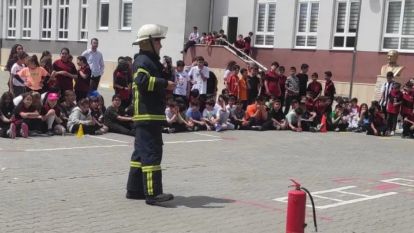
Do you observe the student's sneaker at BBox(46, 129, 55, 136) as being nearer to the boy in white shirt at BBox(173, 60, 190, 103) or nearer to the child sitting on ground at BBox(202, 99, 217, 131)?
the boy in white shirt at BBox(173, 60, 190, 103)

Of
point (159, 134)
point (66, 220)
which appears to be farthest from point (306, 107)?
point (66, 220)

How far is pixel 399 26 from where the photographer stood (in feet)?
74.5

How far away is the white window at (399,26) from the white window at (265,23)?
569 cm

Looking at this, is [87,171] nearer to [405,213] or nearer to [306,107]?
[405,213]

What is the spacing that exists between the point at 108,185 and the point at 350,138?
8811mm

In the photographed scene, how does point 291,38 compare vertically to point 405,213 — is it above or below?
above

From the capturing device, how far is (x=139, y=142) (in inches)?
279

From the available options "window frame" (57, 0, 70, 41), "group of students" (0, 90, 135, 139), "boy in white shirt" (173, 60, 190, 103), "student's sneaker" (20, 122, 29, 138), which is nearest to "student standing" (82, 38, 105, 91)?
"group of students" (0, 90, 135, 139)

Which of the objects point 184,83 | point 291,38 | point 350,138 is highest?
point 291,38

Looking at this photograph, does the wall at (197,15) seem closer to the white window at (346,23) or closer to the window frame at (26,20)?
the white window at (346,23)

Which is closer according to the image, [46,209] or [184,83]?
[46,209]

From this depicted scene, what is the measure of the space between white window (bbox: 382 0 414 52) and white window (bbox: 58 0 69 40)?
21.9 m

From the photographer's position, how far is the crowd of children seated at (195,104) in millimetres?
12528

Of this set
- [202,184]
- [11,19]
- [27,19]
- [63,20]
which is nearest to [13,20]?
[11,19]
